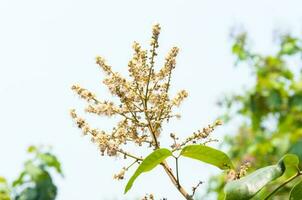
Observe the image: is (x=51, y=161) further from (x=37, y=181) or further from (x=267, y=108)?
(x=267, y=108)

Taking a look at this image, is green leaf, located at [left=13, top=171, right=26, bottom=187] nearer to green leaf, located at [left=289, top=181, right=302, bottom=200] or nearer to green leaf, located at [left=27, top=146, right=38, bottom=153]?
green leaf, located at [left=27, top=146, right=38, bottom=153]

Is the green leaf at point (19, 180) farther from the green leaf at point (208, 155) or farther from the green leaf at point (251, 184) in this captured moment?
the green leaf at point (251, 184)

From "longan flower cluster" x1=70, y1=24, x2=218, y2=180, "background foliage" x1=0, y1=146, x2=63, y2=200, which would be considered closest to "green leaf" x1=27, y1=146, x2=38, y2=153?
"background foliage" x1=0, y1=146, x2=63, y2=200

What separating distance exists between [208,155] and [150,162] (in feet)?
0.70

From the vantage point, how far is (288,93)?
606cm

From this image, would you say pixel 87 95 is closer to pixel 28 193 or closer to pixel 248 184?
pixel 248 184

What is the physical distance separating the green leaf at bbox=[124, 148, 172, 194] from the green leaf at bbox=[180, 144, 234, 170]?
91 millimetres

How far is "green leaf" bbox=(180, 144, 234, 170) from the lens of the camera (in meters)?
1.59

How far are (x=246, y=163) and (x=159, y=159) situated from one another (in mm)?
342

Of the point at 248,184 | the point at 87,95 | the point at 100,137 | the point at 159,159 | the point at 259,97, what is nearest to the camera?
the point at 248,184

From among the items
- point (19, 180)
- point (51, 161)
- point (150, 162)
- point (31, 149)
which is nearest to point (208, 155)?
point (150, 162)

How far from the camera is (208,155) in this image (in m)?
1.62

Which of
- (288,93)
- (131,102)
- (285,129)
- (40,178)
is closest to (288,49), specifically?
(288,93)


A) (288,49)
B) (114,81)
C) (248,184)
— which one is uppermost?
(288,49)
